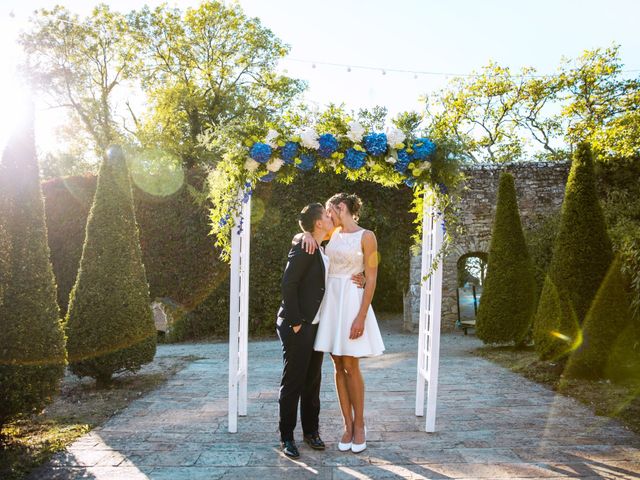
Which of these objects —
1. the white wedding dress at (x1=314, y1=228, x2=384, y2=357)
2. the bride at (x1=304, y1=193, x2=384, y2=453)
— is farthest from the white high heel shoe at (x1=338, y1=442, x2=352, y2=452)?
the white wedding dress at (x1=314, y1=228, x2=384, y2=357)

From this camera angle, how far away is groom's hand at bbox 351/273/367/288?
13.3ft

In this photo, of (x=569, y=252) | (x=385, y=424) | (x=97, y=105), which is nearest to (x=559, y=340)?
(x=569, y=252)

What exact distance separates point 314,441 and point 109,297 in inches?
133

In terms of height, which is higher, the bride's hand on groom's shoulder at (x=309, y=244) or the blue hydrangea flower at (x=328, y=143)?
the blue hydrangea flower at (x=328, y=143)

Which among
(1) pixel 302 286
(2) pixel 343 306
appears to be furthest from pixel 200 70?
(2) pixel 343 306

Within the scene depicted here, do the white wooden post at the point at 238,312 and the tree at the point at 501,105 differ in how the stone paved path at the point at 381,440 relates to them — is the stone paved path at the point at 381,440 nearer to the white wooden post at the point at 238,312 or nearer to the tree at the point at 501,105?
the white wooden post at the point at 238,312

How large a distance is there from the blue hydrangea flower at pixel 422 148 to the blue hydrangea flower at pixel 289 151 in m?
1.01

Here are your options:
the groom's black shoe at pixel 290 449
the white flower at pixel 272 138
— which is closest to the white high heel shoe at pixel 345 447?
the groom's black shoe at pixel 290 449

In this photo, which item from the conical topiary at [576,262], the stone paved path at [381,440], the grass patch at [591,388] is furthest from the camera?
the conical topiary at [576,262]

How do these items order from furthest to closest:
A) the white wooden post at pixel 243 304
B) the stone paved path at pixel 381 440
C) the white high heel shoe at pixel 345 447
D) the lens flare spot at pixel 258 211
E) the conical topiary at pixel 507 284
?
the lens flare spot at pixel 258 211
the conical topiary at pixel 507 284
the white wooden post at pixel 243 304
the white high heel shoe at pixel 345 447
the stone paved path at pixel 381 440

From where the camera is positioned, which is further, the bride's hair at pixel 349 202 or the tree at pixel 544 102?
the tree at pixel 544 102

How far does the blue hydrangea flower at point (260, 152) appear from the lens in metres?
4.45

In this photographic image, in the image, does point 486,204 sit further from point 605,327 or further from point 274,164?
point 274,164

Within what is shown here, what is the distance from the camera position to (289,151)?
4.55 metres
